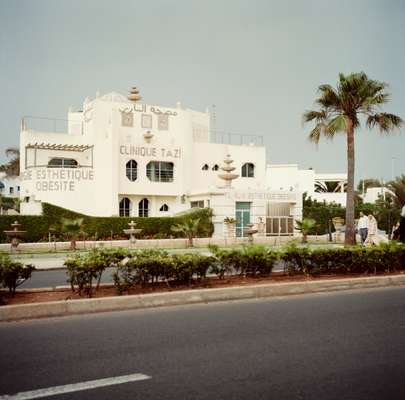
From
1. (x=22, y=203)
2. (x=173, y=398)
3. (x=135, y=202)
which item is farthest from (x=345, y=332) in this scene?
(x=135, y=202)

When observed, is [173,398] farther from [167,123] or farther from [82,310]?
[167,123]

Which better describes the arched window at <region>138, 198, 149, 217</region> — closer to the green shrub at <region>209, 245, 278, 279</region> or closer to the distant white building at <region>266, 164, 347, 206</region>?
the distant white building at <region>266, 164, 347, 206</region>

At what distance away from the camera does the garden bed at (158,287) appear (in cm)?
1026

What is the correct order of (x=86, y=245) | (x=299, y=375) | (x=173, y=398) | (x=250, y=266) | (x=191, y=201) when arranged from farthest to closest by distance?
(x=191, y=201) → (x=86, y=245) → (x=250, y=266) → (x=299, y=375) → (x=173, y=398)

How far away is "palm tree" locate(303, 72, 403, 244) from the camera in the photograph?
1163 inches

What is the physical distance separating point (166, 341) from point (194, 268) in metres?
4.09

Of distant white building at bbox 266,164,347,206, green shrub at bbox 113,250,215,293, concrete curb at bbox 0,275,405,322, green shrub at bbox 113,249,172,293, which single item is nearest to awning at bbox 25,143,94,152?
distant white building at bbox 266,164,347,206

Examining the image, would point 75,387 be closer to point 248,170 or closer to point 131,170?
point 131,170

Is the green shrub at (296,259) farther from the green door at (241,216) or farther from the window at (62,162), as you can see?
the window at (62,162)

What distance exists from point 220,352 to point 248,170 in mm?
45772

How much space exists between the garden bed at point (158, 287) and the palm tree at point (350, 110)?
17.3 metres

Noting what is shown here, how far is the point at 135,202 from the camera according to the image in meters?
46.2

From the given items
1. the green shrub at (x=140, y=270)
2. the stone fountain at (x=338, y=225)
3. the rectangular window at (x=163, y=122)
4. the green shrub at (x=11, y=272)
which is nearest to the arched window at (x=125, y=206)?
the rectangular window at (x=163, y=122)

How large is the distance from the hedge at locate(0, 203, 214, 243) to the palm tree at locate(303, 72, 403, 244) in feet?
36.4
